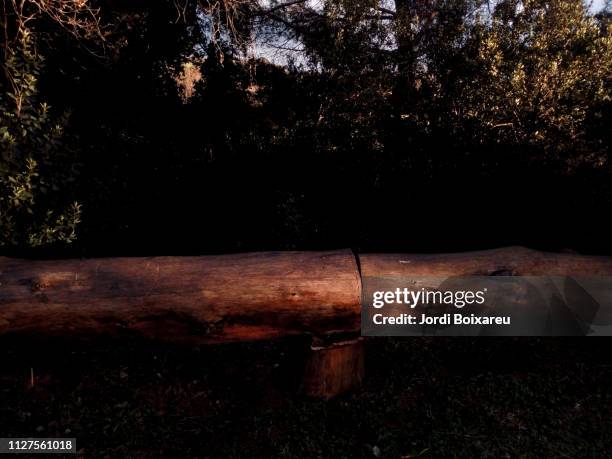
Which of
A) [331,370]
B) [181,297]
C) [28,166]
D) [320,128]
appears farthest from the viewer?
[320,128]

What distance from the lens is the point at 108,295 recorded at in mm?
3287

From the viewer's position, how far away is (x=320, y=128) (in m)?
7.06

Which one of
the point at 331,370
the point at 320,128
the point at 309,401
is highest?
the point at 320,128

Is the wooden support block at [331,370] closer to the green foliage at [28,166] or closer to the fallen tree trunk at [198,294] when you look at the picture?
the fallen tree trunk at [198,294]

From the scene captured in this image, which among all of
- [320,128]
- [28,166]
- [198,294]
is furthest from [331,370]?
[320,128]

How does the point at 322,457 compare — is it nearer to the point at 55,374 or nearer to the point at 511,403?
the point at 511,403

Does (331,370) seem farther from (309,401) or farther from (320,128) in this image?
(320,128)

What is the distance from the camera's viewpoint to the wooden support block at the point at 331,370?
154 inches

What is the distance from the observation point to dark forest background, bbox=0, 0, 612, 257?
569 cm

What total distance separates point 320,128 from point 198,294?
14.1ft

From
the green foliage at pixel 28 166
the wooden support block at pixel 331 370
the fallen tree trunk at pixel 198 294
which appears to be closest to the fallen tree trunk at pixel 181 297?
the fallen tree trunk at pixel 198 294

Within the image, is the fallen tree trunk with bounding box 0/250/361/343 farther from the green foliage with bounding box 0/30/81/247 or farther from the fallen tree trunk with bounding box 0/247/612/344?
the green foliage with bounding box 0/30/81/247

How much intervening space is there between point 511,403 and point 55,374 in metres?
4.06

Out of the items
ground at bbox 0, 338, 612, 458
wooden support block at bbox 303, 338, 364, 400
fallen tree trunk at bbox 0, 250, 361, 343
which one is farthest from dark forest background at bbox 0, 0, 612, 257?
wooden support block at bbox 303, 338, 364, 400
